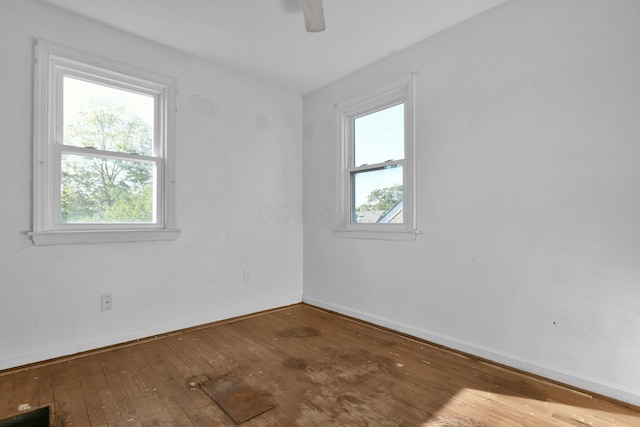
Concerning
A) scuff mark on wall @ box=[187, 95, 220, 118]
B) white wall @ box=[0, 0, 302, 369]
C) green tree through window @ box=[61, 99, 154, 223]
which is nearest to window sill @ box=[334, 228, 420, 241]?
white wall @ box=[0, 0, 302, 369]

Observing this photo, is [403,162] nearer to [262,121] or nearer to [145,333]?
[262,121]

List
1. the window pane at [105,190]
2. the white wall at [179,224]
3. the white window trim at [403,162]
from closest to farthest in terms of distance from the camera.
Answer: the white wall at [179,224] → the window pane at [105,190] → the white window trim at [403,162]

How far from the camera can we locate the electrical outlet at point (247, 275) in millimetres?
3309

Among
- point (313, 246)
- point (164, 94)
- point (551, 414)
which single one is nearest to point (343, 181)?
point (313, 246)

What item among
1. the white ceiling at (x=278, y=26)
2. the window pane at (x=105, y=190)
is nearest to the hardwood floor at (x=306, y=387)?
the window pane at (x=105, y=190)

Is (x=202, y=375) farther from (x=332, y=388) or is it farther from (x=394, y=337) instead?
(x=394, y=337)

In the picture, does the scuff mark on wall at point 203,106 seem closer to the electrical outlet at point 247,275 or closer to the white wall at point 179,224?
the white wall at point 179,224

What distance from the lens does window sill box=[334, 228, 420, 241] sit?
276cm

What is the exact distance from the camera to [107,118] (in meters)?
2.57

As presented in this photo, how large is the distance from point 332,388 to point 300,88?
9.79 ft

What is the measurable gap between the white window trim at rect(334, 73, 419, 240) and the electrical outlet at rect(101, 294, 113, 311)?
204 centimetres

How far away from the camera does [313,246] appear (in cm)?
370

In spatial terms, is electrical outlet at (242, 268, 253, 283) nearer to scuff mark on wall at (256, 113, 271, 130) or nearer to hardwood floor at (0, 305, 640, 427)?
hardwood floor at (0, 305, 640, 427)

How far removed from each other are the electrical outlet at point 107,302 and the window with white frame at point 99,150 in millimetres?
428
